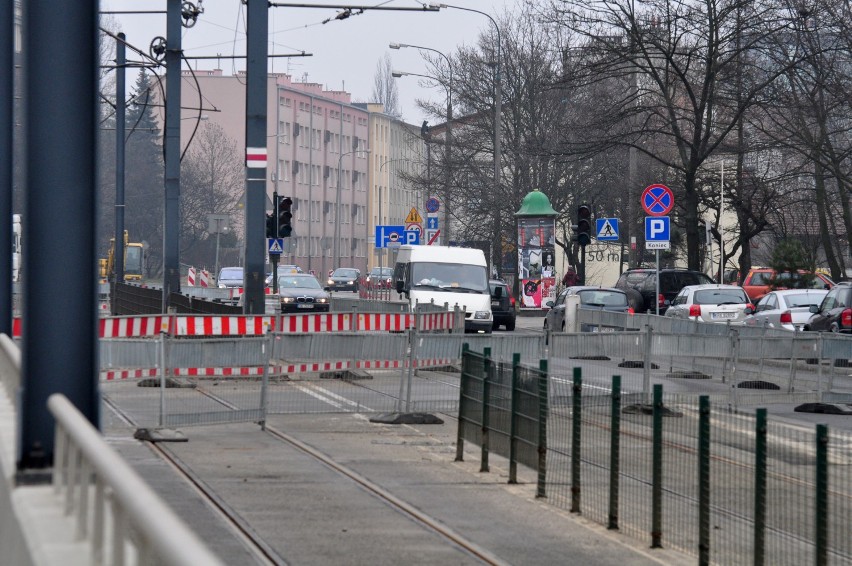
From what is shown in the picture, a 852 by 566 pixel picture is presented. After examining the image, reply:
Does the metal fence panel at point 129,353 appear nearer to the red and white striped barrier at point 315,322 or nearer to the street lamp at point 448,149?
the red and white striped barrier at point 315,322

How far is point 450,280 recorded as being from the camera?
111 ft

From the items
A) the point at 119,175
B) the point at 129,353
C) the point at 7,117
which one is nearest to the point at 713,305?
the point at 119,175

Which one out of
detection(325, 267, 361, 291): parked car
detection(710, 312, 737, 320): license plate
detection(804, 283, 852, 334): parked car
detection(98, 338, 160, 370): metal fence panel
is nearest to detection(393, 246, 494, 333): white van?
detection(710, 312, 737, 320): license plate

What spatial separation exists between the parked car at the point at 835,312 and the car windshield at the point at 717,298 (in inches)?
157

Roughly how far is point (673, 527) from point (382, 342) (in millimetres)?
7872

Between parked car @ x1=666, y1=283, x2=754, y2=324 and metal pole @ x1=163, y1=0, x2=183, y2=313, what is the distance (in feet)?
37.5

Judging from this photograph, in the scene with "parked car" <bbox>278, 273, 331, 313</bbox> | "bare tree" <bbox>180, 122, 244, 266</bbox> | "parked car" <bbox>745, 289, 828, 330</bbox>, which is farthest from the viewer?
"bare tree" <bbox>180, 122, 244, 266</bbox>

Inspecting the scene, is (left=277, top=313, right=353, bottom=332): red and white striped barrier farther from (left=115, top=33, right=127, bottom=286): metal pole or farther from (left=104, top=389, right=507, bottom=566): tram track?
(left=115, top=33, right=127, bottom=286): metal pole

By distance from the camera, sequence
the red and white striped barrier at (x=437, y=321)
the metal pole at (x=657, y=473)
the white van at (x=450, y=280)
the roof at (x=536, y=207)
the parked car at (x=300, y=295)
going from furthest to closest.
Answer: the parked car at (x=300, y=295) < the roof at (x=536, y=207) < the white van at (x=450, y=280) < the red and white striped barrier at (x=437, y=321) < the metal pole at (x=657, y=473)

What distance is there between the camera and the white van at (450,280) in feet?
109

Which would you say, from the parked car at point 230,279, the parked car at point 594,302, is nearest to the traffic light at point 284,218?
the parked car at point 594,302

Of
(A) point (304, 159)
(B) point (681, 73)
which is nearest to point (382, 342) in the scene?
(B) point (681, 73)

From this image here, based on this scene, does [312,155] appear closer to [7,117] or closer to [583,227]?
[583,227]

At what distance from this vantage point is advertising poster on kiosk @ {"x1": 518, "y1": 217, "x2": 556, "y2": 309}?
44531 mm
